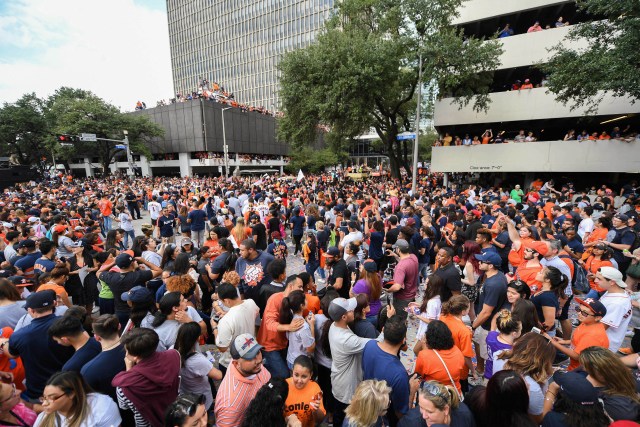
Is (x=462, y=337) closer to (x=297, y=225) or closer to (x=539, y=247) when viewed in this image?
(x=539, y=247)

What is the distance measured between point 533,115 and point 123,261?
23.9 meters

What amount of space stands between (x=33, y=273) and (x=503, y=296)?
7.74 metres

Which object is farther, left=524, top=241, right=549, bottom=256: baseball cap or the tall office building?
the tall office building

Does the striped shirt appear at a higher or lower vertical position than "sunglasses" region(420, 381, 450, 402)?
lower

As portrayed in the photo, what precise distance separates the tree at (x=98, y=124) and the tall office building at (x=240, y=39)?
40.4 metres

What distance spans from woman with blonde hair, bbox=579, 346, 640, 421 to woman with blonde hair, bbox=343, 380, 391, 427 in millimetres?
1612

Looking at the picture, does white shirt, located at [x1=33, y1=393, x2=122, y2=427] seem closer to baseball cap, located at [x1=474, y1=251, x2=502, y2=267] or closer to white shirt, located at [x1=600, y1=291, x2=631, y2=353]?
baseball cap, located at [x1=474, y1=251, x2=502, y2=267]

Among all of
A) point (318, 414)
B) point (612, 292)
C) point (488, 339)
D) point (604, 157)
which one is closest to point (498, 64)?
point (604, 157)

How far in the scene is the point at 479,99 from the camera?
768 inches

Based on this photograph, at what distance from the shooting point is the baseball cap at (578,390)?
2.00 metres

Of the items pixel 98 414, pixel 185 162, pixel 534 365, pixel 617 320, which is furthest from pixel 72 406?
pixel 185 162

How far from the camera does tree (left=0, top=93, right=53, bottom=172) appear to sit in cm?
4275

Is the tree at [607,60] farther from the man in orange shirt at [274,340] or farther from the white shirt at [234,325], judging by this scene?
the white shirt at [234,325]

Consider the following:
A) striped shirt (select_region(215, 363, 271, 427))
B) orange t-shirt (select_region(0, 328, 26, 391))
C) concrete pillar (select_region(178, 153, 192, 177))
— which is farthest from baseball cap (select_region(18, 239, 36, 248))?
concrete pillar (select_region(178, 153, 192, 177))
